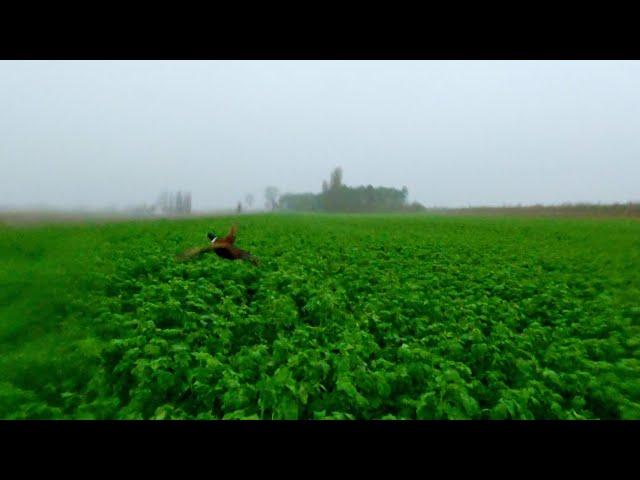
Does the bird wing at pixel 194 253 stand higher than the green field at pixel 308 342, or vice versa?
the bird wing at pixel 194 253

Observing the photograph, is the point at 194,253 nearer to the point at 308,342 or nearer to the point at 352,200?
the point at 308,342

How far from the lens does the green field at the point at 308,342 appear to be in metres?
3.79

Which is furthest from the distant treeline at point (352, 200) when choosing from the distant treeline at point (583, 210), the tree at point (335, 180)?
the distant treeline at point (583, 210)

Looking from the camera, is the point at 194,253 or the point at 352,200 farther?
the point at 352,200

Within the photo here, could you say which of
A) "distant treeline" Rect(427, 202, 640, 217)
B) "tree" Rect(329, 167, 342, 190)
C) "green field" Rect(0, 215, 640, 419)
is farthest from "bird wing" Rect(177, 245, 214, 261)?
"tree" Rect(329, 167, 342, 190)

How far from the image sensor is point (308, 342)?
5223 mm

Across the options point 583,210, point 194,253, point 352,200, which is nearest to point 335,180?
point 352,200

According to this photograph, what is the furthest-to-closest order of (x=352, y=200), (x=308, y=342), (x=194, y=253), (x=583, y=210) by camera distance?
(x=352, y=200), (x=583, y=210), (x=194, y=253), (x=308, y=342)

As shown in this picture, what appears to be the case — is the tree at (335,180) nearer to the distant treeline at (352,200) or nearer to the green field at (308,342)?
the distant treeline at (352,200)

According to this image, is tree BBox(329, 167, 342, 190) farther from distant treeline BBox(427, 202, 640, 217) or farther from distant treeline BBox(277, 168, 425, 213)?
distant treeline BBox(427, 202, 640, 217)

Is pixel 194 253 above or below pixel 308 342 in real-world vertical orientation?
above

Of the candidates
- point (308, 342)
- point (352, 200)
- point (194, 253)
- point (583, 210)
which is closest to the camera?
point (308, 342)
